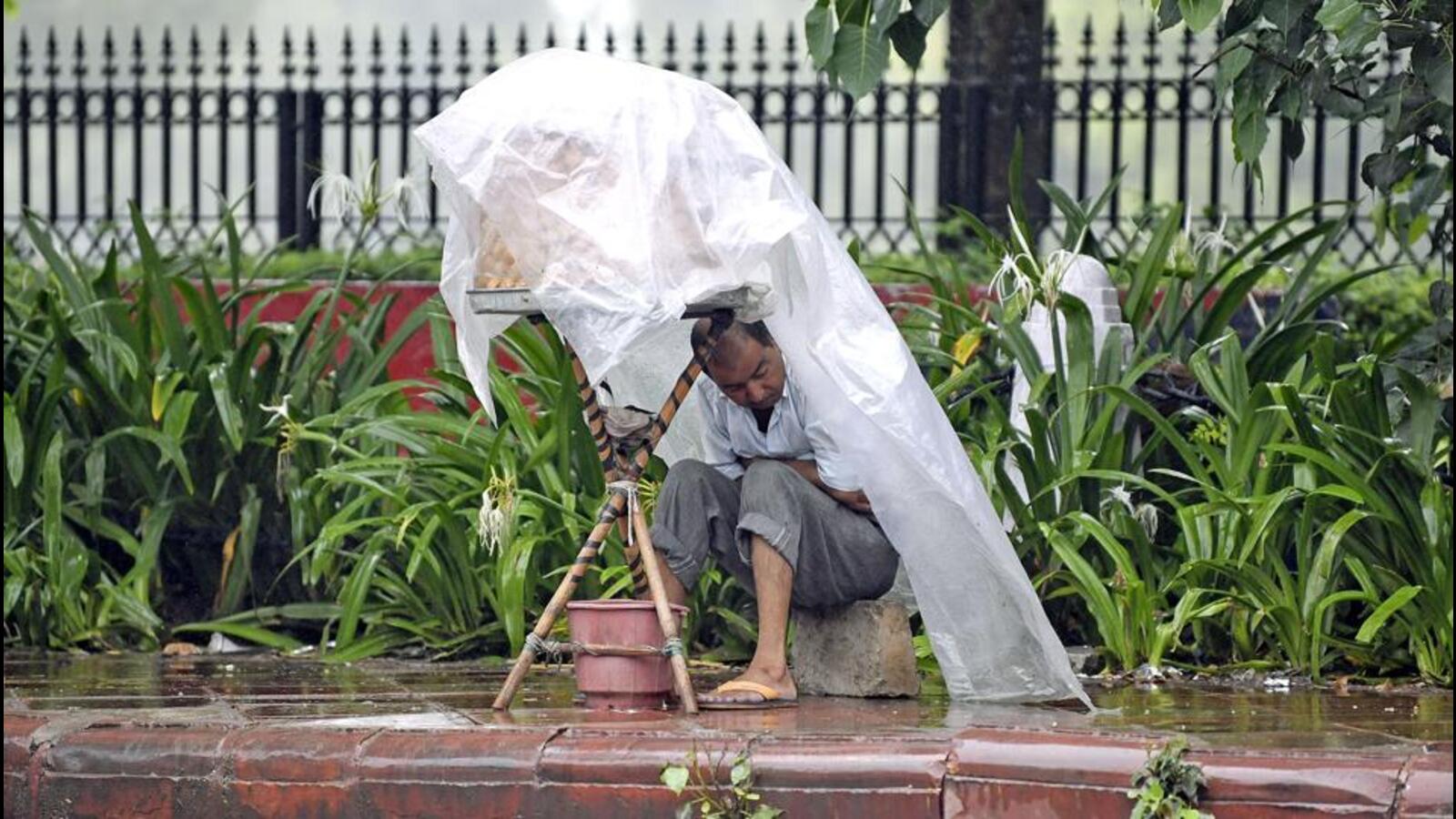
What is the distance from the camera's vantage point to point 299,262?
10688mm

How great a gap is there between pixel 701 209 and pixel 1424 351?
6.88 ft

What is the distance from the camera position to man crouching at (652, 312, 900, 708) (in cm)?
504

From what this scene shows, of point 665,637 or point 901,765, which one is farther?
point 665,637

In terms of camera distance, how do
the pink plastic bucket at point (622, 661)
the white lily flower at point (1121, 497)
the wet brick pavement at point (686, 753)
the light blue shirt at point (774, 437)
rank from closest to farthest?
1. the wet brick pavement at point (686, 753)
2. the pink plastic bucket at point (622, 661)
3. the light blue shirt at point (774, 437)
4. the white lily flower at point (1121, 497)

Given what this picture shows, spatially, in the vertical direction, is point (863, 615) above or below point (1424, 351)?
below

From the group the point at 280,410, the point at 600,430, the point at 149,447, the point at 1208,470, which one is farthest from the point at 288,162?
the point at 600,430

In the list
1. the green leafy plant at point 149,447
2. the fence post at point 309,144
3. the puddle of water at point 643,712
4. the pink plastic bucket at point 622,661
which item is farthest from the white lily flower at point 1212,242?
the fence post at point 309,144

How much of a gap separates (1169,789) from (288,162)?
8.22m

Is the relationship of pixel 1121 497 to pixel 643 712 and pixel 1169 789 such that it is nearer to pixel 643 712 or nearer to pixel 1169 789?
pixel 643 712

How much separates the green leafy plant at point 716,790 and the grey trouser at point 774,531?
30.6 inches

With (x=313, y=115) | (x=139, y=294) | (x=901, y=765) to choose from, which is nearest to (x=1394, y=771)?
(x=901, y=765)

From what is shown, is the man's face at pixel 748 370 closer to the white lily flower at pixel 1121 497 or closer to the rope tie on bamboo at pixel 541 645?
the rope tie on bamboo at pixel 541 645

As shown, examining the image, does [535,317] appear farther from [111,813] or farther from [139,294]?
[139,294]

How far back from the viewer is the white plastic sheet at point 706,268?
4746 millimetres
